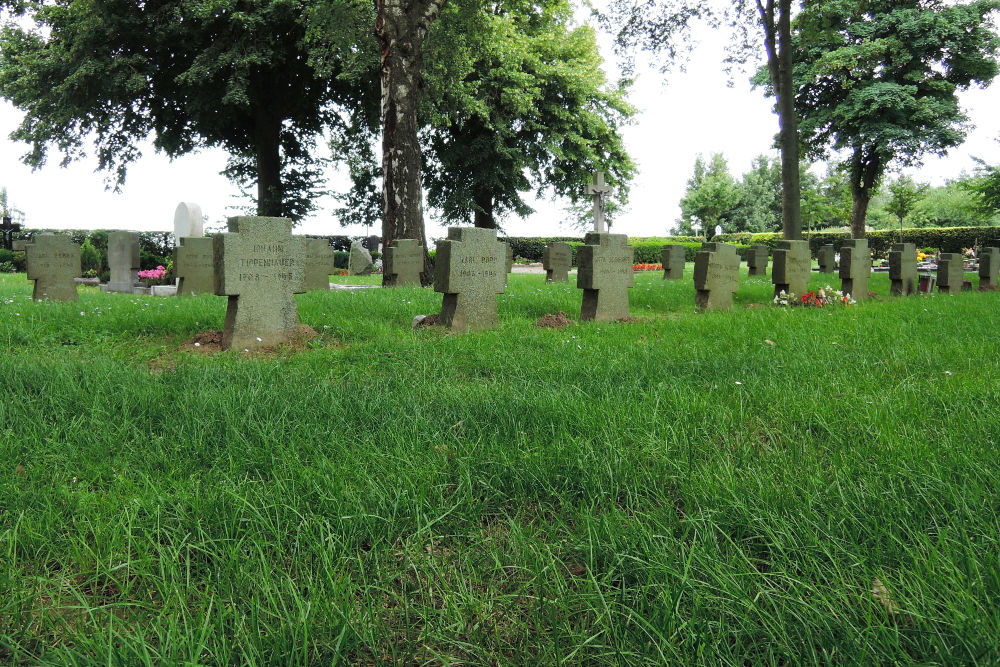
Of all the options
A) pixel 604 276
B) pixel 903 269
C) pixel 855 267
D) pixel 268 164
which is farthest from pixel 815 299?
pixel 268 164

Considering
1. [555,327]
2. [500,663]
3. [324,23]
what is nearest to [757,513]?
[500,663]

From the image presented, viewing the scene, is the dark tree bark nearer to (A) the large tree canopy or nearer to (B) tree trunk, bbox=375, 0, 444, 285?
(B) tree trunk, bbox=375, 0, 444, 285

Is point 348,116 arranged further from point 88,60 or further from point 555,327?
point 555,327

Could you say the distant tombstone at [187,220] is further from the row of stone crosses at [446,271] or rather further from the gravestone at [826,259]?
the gravestone at [826,259]

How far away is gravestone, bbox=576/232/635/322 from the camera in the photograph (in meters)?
8.30

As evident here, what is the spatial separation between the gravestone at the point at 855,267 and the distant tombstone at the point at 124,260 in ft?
52.1

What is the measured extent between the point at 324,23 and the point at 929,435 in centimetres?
1951

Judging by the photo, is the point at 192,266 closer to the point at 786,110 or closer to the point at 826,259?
the point at 786,110

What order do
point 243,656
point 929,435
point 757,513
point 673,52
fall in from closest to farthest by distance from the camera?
point 243,656 < point 757,513 < point 929,435 < point 673,52

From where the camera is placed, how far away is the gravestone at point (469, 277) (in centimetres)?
727

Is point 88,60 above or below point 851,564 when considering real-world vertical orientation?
above

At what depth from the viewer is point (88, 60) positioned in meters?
19.8

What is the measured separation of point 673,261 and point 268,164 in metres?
16.0

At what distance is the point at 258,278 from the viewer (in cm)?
666
